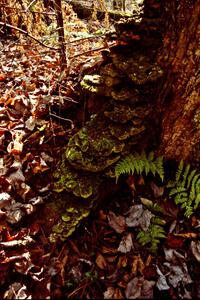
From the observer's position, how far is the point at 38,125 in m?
3.43

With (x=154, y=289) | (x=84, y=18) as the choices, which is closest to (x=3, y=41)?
(x=84, y=18)

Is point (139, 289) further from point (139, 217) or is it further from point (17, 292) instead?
point (17, 292)

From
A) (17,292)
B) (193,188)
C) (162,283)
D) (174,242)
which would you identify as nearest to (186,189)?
(193,188)

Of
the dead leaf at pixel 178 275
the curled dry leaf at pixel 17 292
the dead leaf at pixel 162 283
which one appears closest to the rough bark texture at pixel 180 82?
the dead leaf at pixel 178 275

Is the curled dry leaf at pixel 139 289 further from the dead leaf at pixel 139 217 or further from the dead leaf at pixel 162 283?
the dead leaf at pixel 139 217

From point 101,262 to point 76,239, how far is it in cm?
32

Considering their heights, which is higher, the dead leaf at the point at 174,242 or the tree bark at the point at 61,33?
the tree bark at the point at 61,33

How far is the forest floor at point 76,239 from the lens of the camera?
2.39 metres

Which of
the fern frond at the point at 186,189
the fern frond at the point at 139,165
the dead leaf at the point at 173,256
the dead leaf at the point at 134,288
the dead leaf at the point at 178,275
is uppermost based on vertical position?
the fern frond at the point at 139,165

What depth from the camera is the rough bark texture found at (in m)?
2.27

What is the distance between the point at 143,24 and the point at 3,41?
4.19 m

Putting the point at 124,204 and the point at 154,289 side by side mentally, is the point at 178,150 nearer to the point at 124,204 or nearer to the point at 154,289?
the point at 124,204

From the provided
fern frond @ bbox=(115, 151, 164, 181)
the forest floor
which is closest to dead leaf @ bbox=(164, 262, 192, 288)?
the forest floor

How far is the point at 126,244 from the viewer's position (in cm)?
261
